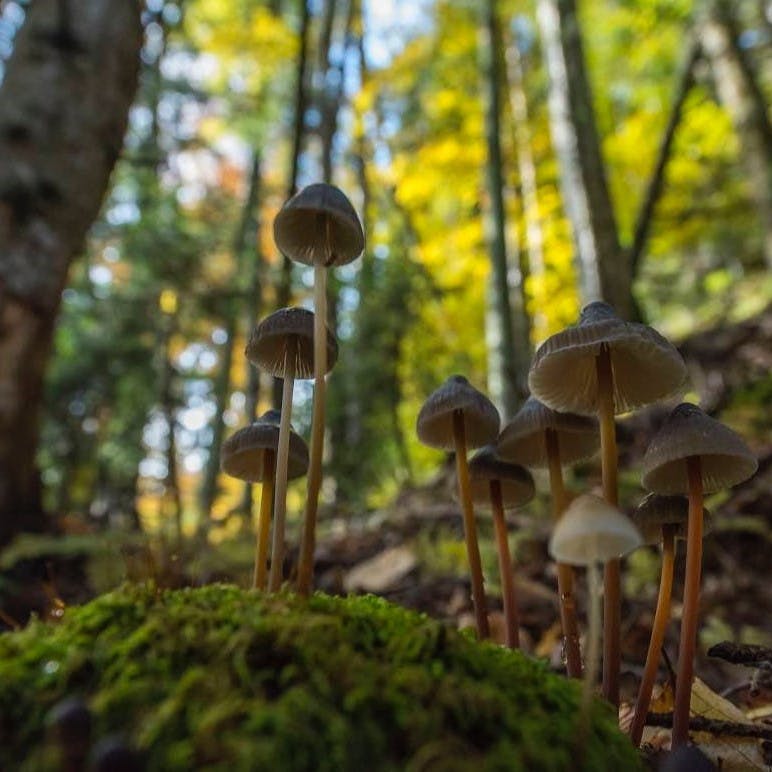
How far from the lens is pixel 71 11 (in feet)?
14.9

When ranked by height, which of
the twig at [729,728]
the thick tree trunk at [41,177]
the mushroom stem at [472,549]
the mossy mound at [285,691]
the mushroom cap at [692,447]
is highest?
the thick tree trunk at [41,177]

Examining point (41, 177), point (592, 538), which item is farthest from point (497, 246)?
point (592, 538)

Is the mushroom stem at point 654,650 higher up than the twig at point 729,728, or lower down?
higher up

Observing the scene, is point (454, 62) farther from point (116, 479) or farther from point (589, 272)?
point (116, 479)

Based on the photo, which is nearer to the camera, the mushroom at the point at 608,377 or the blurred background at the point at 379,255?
the mushroom at the point at 608,377

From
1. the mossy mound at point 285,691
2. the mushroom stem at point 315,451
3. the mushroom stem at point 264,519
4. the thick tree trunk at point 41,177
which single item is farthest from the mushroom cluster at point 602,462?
the thick tree trunk at point 41,177

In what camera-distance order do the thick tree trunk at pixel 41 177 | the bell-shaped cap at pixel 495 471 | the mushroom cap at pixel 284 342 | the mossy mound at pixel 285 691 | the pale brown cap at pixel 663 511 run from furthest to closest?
1. the thick tree trunk at pixel 41 177
2. the bell-shaped cap at pixel 495 471
3. the mushroom cap at pixel 284 342
4. the pale brown cap at pixel 663 511
5. the mossy mound at pixel 285 691

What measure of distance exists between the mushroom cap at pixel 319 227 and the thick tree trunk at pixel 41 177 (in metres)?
2.55

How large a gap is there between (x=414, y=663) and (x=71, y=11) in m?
4.77

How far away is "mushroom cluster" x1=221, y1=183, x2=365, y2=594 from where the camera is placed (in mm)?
1768

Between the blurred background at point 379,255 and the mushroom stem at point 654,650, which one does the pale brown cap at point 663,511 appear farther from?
the blurred background at point 379,255

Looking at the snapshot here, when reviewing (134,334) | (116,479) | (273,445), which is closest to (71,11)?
(273,445)

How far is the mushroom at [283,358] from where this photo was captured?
1762 mm

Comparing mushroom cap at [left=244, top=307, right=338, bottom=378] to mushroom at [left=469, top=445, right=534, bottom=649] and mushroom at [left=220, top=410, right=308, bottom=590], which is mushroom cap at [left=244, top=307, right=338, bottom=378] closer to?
mushroom at [left=220, top=410, right=308, bottom=590]
